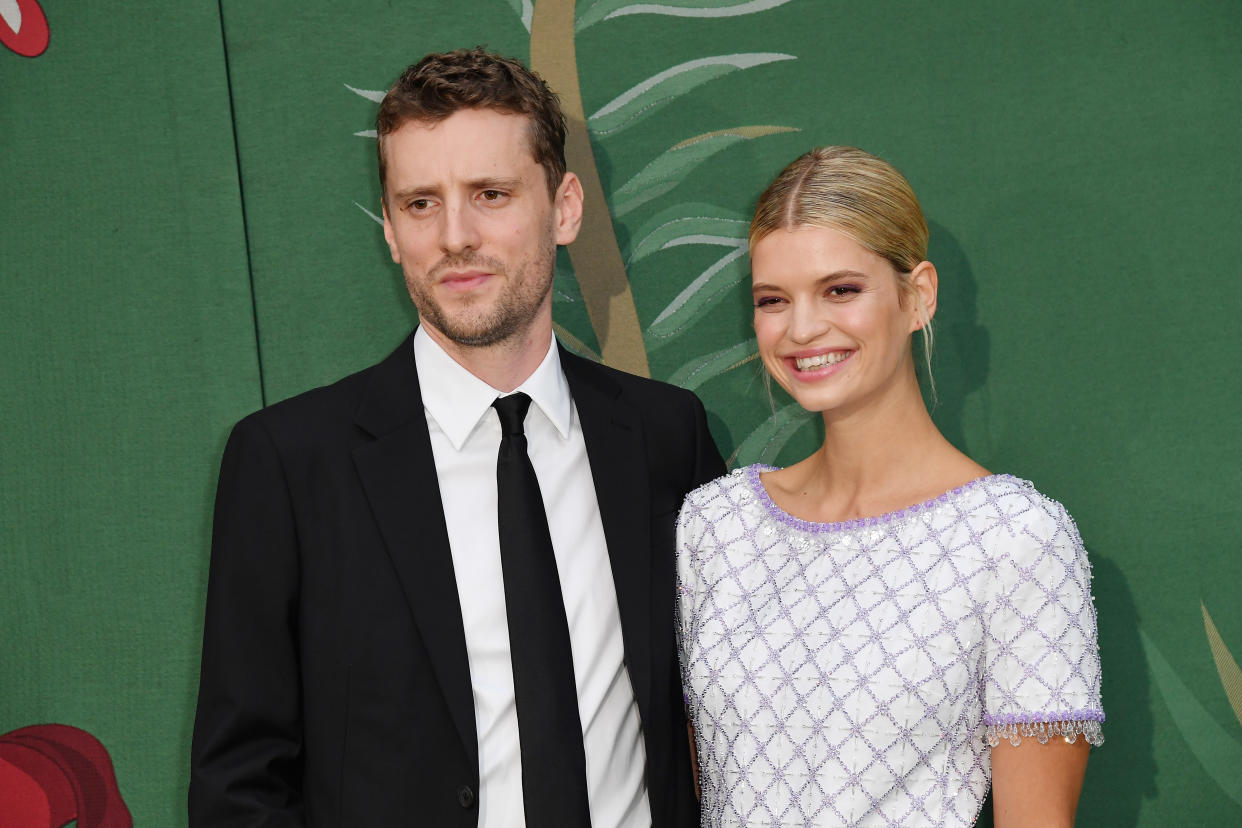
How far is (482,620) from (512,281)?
55cm

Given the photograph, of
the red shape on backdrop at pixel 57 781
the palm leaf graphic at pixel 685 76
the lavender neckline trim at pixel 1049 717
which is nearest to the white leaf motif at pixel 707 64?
the palm leaf graphic at pixel 685 76

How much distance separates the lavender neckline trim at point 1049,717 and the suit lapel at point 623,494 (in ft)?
1.76

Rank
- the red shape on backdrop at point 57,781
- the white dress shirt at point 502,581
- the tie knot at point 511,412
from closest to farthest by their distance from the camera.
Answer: the white dress shirt at point 502,581
the tie knot at point 511,412
the red shape on backdrop at point 57,781

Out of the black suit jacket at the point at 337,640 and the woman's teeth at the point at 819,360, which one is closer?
the black suit jacket at the point at 337,640

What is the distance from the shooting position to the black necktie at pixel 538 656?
1.55 m

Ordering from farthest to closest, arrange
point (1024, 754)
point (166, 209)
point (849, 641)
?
point (166, 209)
point (849, 641)
point (1024, 754)

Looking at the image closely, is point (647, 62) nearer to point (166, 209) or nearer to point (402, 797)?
point (166, 209)

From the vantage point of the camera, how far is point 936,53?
7.68ft

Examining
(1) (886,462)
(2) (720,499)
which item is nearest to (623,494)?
(2) (720,499)

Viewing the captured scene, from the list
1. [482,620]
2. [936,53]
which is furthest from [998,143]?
[482,620]

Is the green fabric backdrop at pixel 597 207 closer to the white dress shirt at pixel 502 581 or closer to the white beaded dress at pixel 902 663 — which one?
the white dress shirt at pixel 502 581

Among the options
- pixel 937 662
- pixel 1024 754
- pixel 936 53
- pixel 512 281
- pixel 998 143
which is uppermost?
pixel 936 53

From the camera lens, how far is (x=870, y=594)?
1.61 metres

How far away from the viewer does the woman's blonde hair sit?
163 cm
